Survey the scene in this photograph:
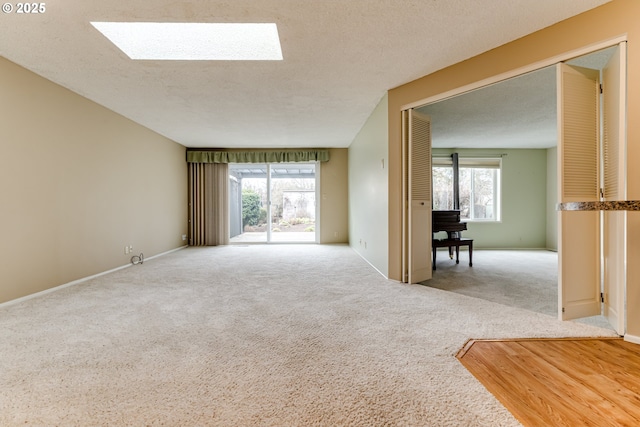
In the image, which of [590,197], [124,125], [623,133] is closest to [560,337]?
[590,197]

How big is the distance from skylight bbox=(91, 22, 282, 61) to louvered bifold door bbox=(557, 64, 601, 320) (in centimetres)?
246

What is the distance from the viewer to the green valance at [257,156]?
21.9 ft

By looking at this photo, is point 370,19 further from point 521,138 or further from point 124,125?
point 521,138

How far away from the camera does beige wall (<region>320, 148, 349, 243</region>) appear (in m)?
7.01

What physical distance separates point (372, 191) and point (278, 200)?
341 centimetres

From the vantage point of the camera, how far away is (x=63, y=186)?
328 cm

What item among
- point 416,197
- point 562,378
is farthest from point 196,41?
point 562,378

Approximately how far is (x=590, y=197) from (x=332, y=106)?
3.01 meters

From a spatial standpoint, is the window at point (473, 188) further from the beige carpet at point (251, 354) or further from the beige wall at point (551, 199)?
the beige carpet at point (251, 354)

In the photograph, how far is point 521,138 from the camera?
223 inches

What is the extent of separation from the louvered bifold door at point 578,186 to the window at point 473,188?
4202 millimetres

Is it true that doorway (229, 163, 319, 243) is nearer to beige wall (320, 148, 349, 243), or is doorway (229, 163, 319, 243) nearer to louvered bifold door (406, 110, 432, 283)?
beige wall (320, 148, 349, 243)

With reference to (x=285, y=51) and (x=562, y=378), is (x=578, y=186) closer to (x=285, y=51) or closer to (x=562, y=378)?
(x=562, y=378)

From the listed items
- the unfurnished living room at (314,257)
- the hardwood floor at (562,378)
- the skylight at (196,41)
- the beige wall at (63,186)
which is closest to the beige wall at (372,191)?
the unfurnished living room at (314,257)
